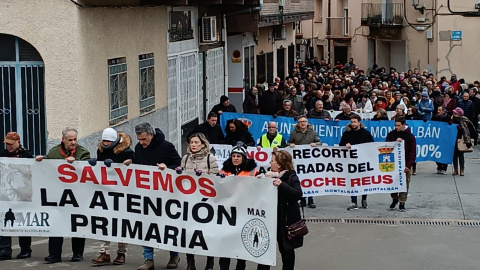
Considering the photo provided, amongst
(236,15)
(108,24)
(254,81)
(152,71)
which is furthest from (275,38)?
(108,24)

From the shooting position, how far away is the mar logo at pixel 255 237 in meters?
9.88

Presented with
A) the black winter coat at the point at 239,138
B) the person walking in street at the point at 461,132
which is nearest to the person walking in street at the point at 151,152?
the black winter coat at the point at 239,138

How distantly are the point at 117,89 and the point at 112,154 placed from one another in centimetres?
521

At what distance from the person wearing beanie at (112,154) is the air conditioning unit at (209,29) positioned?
1157cm

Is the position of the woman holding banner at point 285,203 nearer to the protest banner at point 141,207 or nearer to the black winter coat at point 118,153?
the protest banner at point 141,207

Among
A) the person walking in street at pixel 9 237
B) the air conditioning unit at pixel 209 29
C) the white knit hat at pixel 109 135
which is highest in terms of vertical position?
the air conditioning unit at pixel 209 29

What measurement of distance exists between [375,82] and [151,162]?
859 inches

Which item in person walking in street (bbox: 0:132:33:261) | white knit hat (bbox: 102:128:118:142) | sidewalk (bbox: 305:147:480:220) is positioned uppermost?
white knit hat (bbox: 102:128:118:142)

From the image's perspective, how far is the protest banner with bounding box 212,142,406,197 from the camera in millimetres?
14953

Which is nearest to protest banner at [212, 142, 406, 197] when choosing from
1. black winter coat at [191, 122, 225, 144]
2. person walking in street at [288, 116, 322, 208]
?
person walking in street at [288, 116, 322, 208]

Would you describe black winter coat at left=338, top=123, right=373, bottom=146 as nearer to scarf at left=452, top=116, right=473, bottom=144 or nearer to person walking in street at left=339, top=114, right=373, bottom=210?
person walking in street at left=339, top=114, right=373, bottom=210

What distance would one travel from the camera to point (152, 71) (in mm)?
18250

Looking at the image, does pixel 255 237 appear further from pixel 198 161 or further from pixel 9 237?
pixel 9 237

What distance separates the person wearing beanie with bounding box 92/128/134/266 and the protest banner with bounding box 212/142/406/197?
410 cm
